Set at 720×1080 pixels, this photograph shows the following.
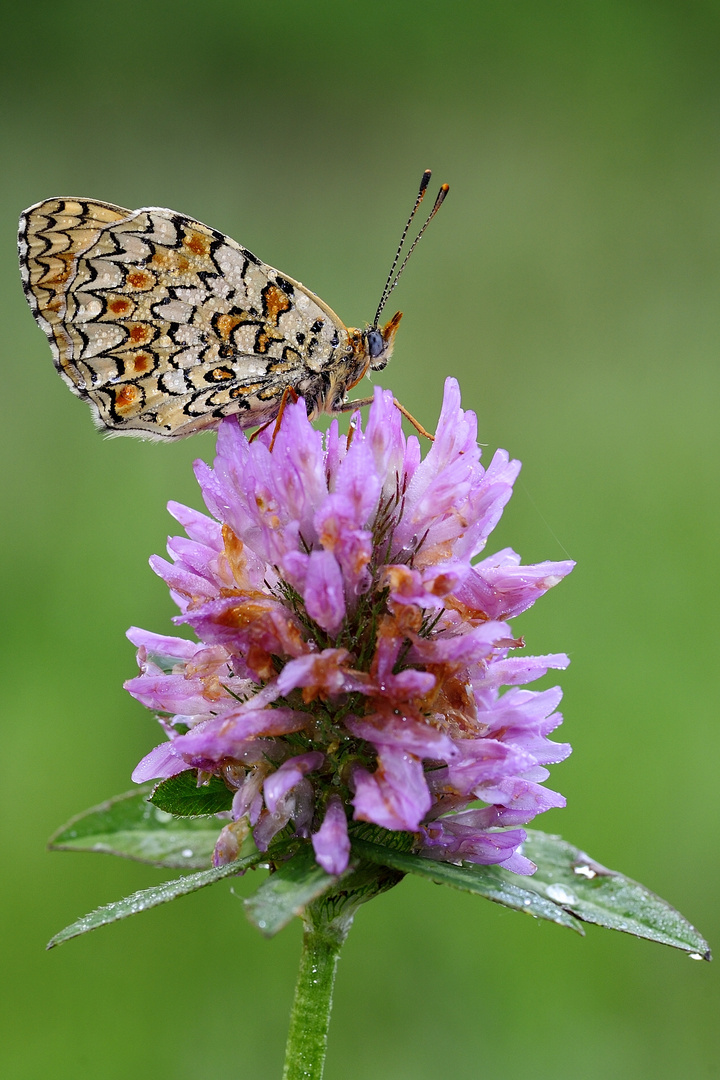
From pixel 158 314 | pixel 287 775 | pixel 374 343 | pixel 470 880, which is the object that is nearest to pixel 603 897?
pixel 470 880

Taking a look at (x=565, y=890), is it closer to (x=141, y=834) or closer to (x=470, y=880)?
(x=470, y=880)

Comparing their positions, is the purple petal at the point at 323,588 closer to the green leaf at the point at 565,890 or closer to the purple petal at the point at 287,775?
the purple petal at the point at 287,775

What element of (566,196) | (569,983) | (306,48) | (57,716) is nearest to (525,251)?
(566,196)

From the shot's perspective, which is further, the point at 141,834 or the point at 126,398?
the point at 126,398

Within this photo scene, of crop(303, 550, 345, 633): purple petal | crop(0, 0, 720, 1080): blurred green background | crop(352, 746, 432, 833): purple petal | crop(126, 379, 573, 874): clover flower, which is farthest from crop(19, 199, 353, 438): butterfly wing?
crop(0, 0, 720, 1080): blurred green background

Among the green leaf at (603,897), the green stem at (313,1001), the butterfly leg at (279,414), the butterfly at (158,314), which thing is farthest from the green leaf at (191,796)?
the butterfly at (158,314)
